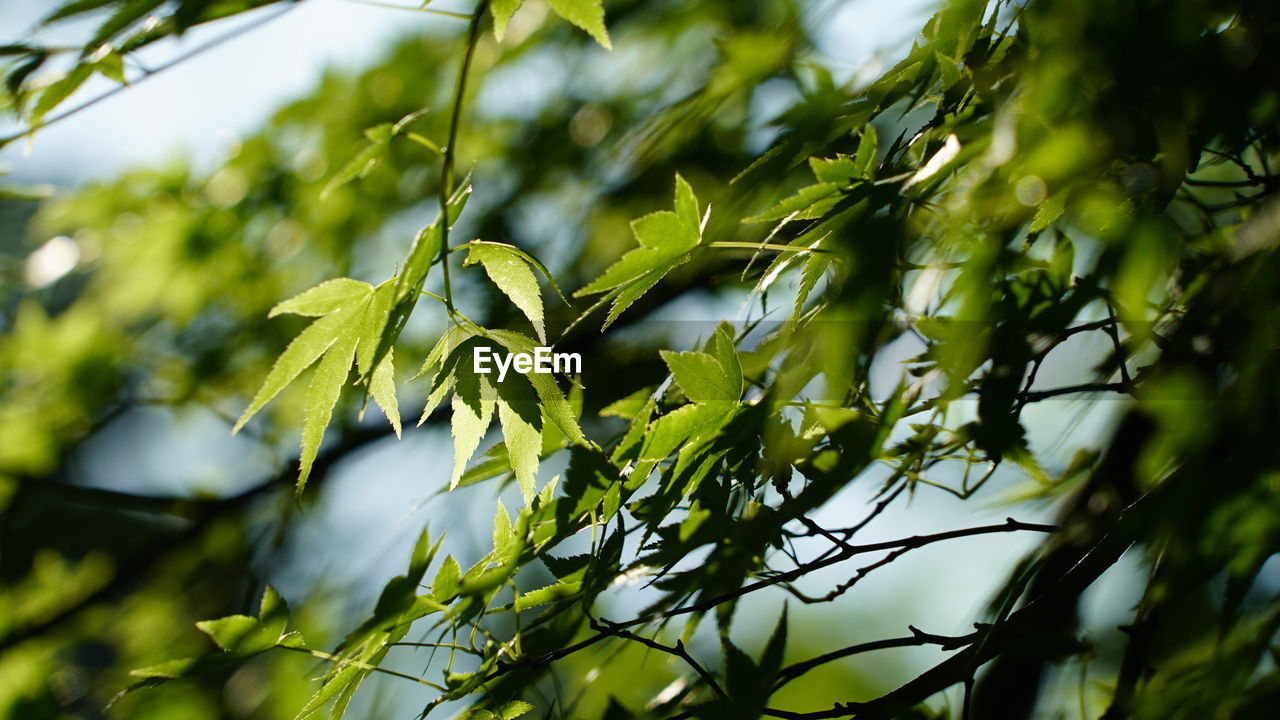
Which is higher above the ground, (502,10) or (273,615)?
(502,10)

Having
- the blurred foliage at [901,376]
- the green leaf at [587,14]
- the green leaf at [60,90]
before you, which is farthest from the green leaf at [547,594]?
the green leaf at [60,90]

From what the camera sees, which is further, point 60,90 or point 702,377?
point 60,90

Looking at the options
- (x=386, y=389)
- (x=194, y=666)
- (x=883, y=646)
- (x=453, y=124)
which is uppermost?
(x=453, y=124)

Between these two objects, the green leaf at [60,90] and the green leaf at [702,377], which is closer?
the green leaf at [702,377]

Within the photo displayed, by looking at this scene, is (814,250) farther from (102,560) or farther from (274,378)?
(102,560)

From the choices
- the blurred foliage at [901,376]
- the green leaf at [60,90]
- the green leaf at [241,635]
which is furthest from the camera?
the green leaf at [60,90]

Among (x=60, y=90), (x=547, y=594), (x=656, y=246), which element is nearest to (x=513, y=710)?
(x=547, y=594)

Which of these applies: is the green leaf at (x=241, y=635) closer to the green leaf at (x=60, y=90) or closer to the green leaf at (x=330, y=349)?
the green leaf at (x=330, y=349)

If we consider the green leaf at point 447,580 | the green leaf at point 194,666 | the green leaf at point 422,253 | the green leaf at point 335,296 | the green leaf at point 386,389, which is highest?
the green leaf at point 422,253

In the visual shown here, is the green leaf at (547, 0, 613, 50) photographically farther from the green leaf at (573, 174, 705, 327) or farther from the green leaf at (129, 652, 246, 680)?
the green leaf at (129, 652, 246, 680)

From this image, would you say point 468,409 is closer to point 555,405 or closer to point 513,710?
point 555,405

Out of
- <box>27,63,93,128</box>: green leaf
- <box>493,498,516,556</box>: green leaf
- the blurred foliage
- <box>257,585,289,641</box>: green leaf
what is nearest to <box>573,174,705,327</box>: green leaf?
the blurred foliage

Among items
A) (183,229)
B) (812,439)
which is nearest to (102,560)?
(183,229)

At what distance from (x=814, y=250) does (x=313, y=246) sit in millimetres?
1368
